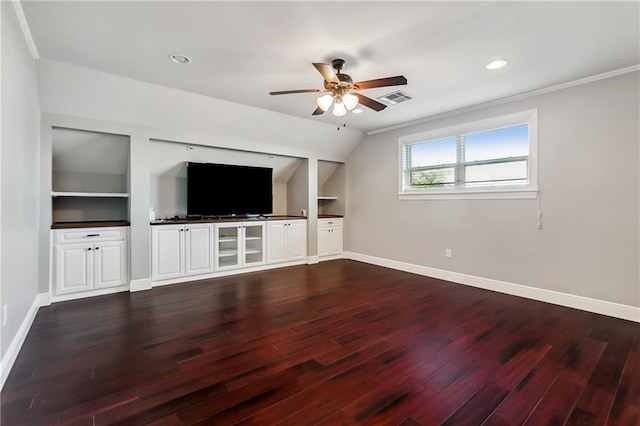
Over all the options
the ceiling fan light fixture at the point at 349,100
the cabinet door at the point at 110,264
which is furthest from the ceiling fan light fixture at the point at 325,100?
the cabinet door at the point at 110,264

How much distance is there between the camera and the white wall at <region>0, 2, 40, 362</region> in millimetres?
2014

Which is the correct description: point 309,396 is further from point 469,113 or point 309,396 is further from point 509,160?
point 469,113

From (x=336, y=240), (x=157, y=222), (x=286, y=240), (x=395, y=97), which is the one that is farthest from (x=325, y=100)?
(x=336, y=240)

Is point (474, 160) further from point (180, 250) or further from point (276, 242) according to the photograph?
point (180, 250)

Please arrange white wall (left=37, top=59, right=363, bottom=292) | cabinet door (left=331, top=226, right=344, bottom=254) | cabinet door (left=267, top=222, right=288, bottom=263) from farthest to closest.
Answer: cabinet door (left=331, top=226, right=344, bottom=254) < cabinet door (left=267, top=222, right=288, bottom=263) < white wall (left=37, top=59, right=363, bottom=292)

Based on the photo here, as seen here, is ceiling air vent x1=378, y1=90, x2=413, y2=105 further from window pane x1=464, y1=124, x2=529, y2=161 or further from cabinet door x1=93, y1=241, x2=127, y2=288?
cabinet door x1=93, y1=241, x2=127, y2=288

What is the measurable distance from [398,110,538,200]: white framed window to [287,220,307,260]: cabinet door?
1.93 meters

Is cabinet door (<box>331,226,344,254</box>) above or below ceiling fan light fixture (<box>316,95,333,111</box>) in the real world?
below

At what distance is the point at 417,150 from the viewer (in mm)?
5098

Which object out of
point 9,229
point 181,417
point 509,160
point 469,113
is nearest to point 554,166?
point 509,160

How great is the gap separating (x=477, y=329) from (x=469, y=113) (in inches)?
119

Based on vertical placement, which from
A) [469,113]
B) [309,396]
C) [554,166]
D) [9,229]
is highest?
[469,113]

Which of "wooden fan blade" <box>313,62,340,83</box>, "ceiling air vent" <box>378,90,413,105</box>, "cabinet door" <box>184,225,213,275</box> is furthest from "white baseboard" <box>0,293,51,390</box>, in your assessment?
"ceiling air vent" <box>378,90,413,105</box>

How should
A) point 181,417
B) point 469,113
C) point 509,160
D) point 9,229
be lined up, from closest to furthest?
point 181,417
point 9,229
point 509,160
point 469,113
